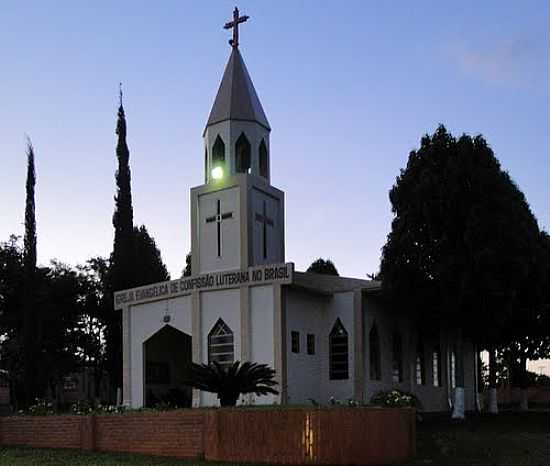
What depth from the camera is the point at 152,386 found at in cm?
3866

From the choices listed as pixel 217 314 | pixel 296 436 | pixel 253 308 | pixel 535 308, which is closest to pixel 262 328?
pixel 253 308

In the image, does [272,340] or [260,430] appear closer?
[260,430]

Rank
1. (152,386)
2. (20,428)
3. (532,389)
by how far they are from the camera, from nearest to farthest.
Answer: (20,428), (152,386), (532,389)

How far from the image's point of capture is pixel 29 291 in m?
44.2

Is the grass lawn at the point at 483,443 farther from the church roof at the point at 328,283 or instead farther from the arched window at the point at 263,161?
the arched window at the point at 263,161

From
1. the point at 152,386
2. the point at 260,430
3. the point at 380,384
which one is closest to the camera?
the point at 260,430

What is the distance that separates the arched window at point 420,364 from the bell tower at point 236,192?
735 centimetres

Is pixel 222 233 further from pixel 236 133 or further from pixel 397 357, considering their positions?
pixel 397 357

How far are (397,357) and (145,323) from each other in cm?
1022

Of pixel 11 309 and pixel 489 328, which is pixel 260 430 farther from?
pixel 11 309

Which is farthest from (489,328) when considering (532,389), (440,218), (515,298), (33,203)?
(532,389)

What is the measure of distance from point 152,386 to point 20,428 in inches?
634

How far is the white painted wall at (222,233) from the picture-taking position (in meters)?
34.4

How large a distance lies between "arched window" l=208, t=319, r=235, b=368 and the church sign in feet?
4.89
